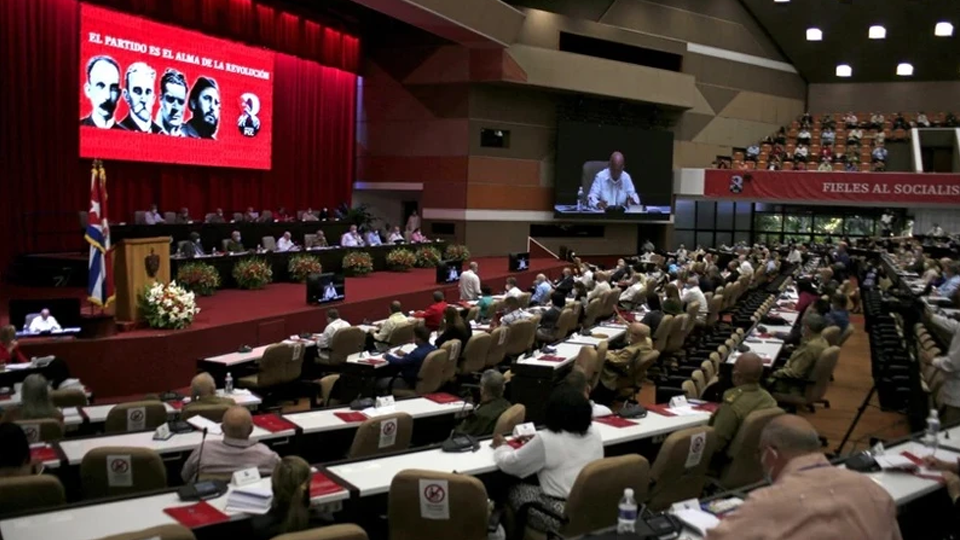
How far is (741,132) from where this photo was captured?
3159 centimetres

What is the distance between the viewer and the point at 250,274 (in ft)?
51.1

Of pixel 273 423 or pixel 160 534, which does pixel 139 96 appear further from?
pixel 160 534

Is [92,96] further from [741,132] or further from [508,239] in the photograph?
[741,132]

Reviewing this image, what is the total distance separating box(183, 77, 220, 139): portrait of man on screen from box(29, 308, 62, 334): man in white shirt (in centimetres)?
982

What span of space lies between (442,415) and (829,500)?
4.43 m

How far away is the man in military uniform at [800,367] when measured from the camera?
8406 mm

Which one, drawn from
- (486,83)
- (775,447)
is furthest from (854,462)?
(486,83)

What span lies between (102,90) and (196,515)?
14.8 metres

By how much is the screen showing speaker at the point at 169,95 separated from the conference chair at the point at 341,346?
372 inches

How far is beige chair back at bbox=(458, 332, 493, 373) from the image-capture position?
31.2 feet

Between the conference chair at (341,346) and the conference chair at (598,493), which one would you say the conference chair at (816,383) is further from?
the conference chair at (341,346)

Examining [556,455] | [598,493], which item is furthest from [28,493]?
[598,493]

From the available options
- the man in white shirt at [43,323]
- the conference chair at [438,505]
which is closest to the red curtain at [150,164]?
the man in white shirt at [43,323]

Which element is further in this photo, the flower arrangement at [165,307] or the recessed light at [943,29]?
the recessed light at [943,29]
